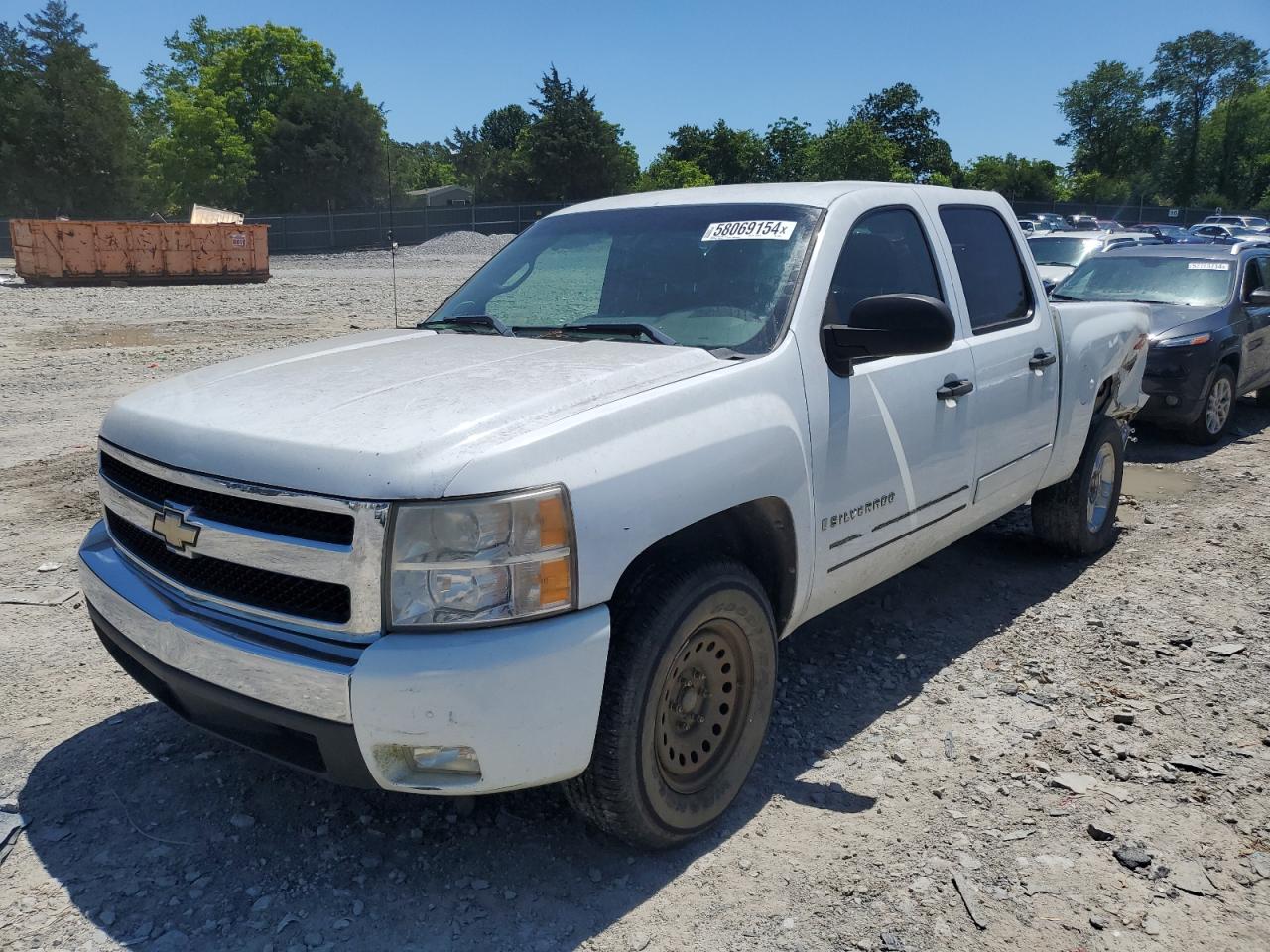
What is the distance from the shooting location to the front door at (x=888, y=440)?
3354mm

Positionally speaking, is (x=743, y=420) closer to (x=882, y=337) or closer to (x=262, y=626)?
(x=882, y=337)

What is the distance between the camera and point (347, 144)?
6750 cm

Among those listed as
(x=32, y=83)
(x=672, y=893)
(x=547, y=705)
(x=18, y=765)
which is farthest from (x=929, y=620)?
(x=32, y=83)

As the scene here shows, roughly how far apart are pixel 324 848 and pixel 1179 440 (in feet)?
28.2

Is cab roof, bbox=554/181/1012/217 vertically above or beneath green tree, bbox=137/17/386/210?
beneath

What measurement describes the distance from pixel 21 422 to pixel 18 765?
21.9ft

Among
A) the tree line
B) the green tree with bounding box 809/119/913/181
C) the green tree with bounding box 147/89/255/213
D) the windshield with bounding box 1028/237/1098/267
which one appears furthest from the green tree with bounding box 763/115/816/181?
the windshield with bounding box 1028/237/1098/267

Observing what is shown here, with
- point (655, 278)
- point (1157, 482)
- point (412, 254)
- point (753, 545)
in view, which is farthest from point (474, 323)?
point (412, 254)

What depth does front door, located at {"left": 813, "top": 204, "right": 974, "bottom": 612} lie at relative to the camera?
3354 mm

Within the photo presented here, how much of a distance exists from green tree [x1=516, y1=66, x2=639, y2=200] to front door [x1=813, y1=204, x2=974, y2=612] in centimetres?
6438

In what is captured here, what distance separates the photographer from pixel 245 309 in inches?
846

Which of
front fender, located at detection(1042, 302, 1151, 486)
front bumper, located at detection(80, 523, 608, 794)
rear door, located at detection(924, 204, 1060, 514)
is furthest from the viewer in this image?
front fender, located at detection(1042, 302, 1151, 486)

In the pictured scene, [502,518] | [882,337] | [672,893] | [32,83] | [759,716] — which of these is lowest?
[672,893]

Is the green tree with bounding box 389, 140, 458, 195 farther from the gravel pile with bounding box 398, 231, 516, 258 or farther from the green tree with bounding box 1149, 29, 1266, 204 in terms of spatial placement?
the green tree with bounding box 1149, 29, 1266, 204
